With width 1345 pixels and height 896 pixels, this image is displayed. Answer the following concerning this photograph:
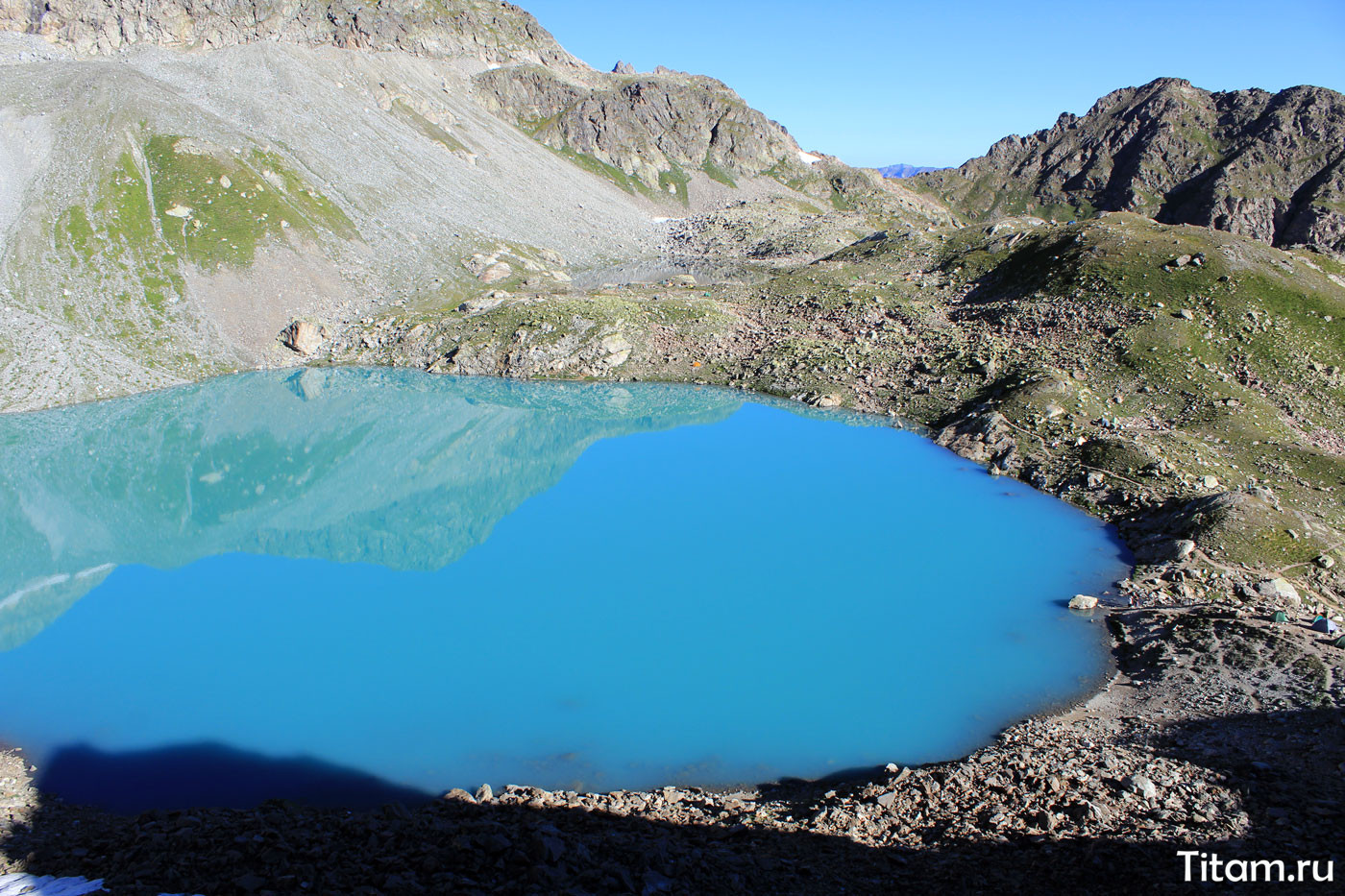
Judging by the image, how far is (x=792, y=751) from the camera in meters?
17.4

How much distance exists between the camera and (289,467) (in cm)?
3856

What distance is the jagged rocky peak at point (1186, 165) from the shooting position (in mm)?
125625

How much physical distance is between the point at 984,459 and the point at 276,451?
36.2m

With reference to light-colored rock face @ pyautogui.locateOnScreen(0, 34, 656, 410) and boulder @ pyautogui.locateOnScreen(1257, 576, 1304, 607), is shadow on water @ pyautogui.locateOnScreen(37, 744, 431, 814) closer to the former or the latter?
boulder @ pyautogui.locateOnScreen(1257, 576, 1304, 607)

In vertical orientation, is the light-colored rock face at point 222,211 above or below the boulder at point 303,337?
above

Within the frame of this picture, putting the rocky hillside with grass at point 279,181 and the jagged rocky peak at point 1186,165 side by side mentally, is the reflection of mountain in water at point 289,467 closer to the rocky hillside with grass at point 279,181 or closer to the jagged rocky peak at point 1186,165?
the rocky hillside with grass at point 279,181

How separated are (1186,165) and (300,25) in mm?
155888

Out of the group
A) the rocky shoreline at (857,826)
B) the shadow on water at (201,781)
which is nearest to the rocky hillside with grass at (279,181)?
the shadow on water at (201,781)

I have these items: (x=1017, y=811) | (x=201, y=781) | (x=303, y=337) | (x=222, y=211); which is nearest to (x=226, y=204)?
(x=222, y=211)

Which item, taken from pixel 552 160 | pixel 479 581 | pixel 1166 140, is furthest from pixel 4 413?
pixel 1166 140

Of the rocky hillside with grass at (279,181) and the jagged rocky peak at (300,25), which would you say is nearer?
the rocky hillside with grass at (279,181)

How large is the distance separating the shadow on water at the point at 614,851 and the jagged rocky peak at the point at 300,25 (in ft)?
382

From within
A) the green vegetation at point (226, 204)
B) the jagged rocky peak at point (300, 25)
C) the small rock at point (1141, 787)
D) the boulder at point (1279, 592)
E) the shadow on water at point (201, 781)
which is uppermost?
the jagged rocky peak at point (300, 25)

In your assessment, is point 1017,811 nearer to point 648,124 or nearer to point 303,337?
point 303,337
